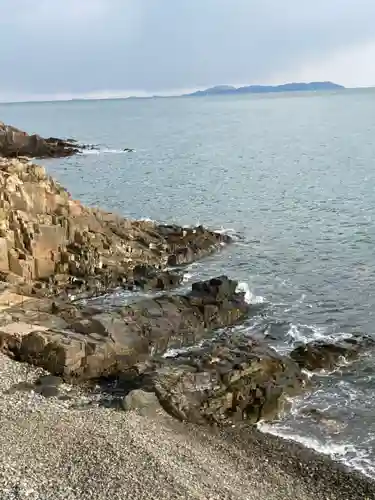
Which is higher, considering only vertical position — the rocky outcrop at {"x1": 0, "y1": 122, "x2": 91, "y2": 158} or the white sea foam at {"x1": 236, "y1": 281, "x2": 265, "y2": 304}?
the rocky outcrop at {"x1": 0, "y1": 122, "x2": 91, "y2": 158}

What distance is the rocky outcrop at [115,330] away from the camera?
25594 millimetres

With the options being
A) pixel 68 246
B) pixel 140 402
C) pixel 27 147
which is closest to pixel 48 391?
pixel 140 402

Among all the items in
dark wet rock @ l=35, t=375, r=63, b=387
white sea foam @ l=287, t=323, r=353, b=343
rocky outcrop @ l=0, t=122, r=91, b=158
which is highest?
rocky outcrop @ l=0, t=122, r=91, b=158

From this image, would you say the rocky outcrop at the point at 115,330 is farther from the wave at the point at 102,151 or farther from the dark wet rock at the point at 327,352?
the wave at the point at 102,151

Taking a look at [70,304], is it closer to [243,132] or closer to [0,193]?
[0,193]

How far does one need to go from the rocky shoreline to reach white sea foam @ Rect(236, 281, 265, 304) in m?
0.90

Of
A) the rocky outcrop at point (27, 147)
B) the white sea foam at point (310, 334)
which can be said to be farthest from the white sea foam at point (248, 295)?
the rocky outcrop at point (27, 147)

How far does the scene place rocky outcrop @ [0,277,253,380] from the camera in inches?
1008

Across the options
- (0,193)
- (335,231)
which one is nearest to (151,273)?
(0,193)

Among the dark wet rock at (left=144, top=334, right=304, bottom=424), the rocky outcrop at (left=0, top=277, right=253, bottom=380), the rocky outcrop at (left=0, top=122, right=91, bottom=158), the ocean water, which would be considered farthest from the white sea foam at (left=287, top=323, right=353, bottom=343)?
the rocky outcrop at (left=0, top=122, right=91, bottom=158)

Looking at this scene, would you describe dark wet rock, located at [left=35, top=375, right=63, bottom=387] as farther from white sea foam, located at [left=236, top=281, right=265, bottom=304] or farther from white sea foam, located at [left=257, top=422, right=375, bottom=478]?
white sea foam, located at [left=236, top=281, right=265, bottom=304]

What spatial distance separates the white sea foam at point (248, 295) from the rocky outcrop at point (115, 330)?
104cm

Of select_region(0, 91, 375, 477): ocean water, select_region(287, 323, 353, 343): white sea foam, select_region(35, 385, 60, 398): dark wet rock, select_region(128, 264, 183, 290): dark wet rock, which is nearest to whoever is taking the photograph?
select_region(35, 385, 60, 398): dark wet rock

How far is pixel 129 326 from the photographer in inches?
1135
